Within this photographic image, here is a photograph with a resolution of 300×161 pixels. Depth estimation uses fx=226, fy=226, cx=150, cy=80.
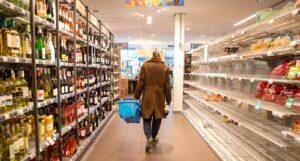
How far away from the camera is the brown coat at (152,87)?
12.8ft

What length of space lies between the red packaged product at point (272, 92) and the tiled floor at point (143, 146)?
50.7 inches

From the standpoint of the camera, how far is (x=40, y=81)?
103 inches

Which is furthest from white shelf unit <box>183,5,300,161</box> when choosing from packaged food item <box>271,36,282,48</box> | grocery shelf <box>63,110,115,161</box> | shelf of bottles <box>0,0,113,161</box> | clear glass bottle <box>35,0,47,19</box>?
clear glass bottle <box>35,0,47,19</box>

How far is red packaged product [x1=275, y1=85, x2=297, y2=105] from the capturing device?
2.64 meters

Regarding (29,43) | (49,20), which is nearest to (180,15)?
(49,20)

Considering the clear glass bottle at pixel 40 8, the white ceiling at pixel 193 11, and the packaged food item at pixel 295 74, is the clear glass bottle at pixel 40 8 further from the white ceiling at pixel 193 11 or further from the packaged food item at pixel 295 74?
the white ceiling at pixel 193 11

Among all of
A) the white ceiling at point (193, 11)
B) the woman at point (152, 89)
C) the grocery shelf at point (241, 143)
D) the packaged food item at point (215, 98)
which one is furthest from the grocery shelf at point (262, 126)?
the white ceiling at point (193, 11)

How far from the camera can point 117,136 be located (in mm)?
4715

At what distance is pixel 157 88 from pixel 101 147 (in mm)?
1464

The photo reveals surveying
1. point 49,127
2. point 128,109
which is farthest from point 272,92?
point 49,127

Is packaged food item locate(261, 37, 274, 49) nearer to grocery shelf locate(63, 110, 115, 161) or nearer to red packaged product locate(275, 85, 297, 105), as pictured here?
red packaged product locate(275, 85, 297, 105)

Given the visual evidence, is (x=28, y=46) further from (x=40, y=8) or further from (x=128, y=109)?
(x=128, y=109)

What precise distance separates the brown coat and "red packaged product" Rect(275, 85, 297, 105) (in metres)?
1.80

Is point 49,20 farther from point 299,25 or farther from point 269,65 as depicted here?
point 269,65
